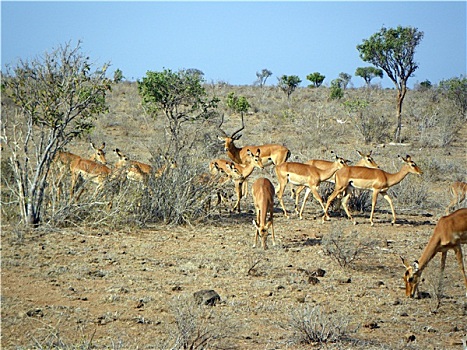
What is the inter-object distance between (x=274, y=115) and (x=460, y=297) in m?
22.7

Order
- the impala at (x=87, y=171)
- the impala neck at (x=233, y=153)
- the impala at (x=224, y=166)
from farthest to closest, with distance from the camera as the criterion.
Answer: the impala neck at (x=233, y=153) → the impala at (x=224, y=166) → the impala at (x=87, y=171)

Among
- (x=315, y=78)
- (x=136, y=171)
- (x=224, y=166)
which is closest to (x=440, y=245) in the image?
(x=136, y=171)

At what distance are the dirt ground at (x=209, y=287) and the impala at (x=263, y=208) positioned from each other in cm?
29

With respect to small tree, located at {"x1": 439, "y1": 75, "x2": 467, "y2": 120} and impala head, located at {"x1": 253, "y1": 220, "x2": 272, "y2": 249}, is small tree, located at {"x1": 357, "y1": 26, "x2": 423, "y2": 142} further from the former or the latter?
impala head, located at {"x1": 253, "y1": 220, "x2": 272, "y2": 249}

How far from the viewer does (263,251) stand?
→ 9.72 m

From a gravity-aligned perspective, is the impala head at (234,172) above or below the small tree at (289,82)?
below

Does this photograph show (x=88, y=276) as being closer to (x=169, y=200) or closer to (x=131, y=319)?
(x=131, y=319)

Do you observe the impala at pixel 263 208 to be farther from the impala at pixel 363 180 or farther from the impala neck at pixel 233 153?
the impala neck at pixel 233 153

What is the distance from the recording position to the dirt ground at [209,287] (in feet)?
20.0

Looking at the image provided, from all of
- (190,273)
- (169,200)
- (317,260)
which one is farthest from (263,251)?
(169,200)

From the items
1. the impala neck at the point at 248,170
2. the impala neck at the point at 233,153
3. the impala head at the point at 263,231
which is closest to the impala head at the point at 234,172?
the impala neck at the point at 248,170

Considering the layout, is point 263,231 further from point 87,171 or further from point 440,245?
point 87,171

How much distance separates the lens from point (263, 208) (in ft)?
32.8

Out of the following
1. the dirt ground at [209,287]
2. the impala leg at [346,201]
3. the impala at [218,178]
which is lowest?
the dirt ground at [209,287]
